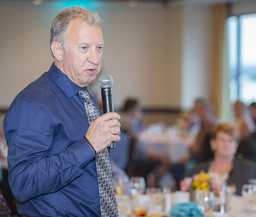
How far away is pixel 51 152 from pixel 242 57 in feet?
25.8

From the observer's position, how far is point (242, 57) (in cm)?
927

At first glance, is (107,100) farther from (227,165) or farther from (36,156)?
(227,165)

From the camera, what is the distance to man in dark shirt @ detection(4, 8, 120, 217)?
1.71 meters

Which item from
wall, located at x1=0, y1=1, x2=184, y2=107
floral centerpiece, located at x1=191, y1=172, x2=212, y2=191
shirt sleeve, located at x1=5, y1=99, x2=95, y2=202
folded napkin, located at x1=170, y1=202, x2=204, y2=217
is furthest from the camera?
wall, located at x1=0, y1=1, x2=184, y2=107

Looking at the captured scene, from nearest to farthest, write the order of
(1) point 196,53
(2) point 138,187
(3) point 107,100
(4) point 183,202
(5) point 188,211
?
(3) point 107,100 < (5) point 188,211 < (4) point 183,202 < (2) point 138,187 < (1) point 196,53

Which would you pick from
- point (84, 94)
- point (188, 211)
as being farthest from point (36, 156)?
point (188, 211)

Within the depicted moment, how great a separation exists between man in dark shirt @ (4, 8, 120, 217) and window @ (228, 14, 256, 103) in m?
7.59

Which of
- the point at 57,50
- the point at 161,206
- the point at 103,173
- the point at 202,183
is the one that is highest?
the point at 57,50

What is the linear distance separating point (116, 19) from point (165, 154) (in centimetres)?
327

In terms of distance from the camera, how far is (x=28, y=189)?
1.69 meters

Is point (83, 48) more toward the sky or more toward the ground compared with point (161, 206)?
more toward the sky

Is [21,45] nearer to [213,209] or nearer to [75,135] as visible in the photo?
[213,209]

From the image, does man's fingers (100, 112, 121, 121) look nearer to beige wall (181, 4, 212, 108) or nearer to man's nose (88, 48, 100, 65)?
man's nose (88, 48, 100, 65)

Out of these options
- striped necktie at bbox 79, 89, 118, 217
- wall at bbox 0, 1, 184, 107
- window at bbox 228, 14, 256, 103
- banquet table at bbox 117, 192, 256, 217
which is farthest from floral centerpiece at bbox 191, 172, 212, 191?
wall at bbox 0, 1, 184, 107
